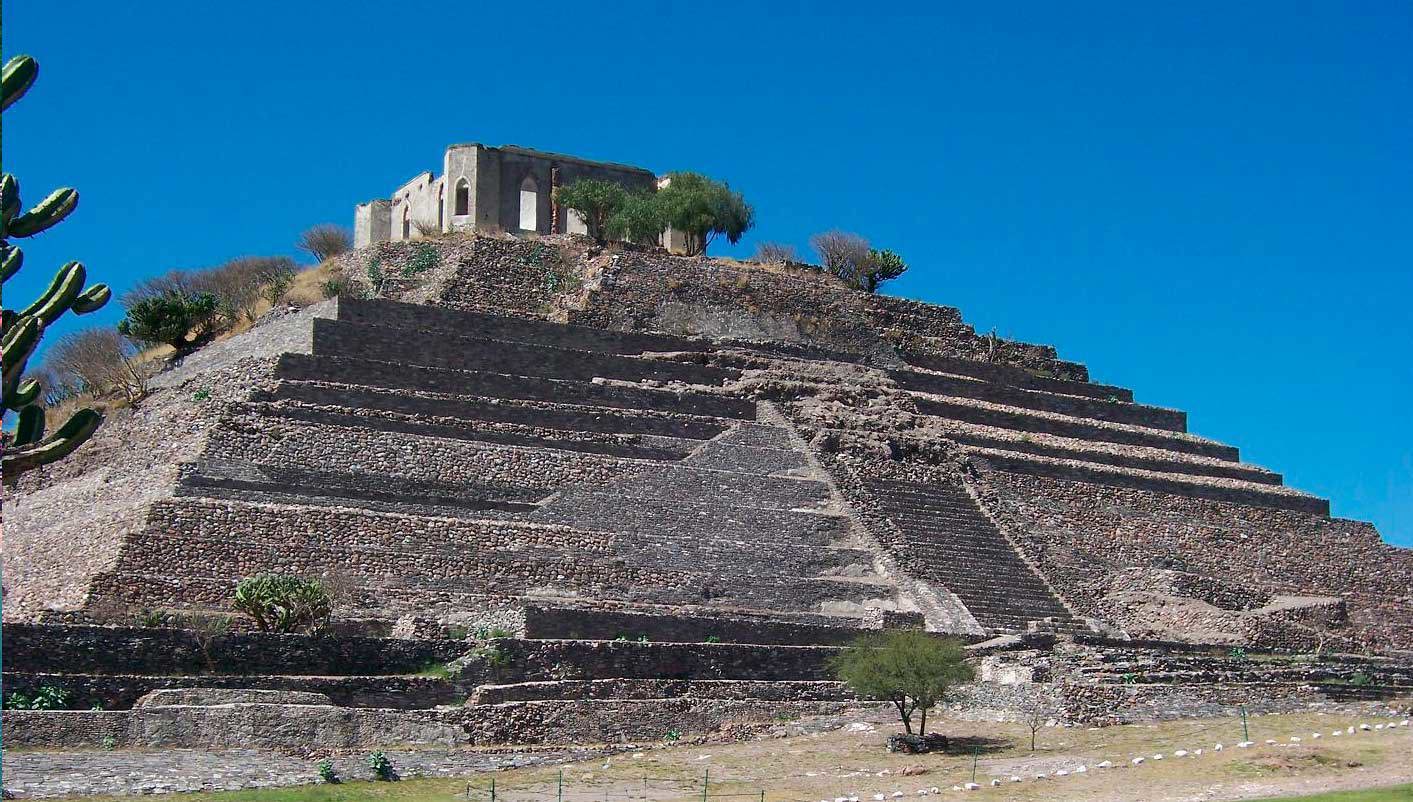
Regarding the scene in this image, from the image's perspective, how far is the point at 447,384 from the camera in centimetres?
3597

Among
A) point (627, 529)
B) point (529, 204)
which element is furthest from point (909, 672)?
point (529, 204)

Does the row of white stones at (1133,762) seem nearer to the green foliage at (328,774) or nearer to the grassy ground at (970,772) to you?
the grassy ground at (970,772)

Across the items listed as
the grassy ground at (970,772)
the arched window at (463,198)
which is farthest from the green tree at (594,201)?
the grassy ground at (970,772)

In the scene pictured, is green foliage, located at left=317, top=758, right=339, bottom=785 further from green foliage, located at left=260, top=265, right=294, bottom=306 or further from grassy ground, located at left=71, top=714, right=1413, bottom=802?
green foliage, located at left=260, top=265, right=294, bottom=306

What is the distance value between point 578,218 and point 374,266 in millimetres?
6955

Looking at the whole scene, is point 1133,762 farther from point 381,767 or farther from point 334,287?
point 334,287

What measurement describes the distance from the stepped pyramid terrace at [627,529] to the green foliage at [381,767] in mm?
1044

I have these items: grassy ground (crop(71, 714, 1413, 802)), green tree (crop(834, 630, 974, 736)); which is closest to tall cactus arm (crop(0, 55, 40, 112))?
grassy ground (crop(71, 714, 1413, 802))

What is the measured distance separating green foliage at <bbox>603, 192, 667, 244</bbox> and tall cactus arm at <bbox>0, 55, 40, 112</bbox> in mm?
36552

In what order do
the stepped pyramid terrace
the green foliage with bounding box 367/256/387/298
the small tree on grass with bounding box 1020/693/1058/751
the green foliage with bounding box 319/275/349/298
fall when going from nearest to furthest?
the stepped pyramid terrace
the small tree on grass with bounding box 1020/693/1058/751
the green foliage with bounding box 319/275/349/298
the green foliage with bounding box 367/256/387/298

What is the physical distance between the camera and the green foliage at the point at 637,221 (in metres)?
48.2

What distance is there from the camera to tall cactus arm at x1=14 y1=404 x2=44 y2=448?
12055 millimetres

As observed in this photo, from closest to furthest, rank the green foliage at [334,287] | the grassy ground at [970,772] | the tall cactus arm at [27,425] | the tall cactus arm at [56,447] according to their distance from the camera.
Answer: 1. the tall cactus arm at [27,425]
2. the tall cactus arm at [56,447]
3. the grassy ground at [970,772]
4. the green foliage at [334,287]

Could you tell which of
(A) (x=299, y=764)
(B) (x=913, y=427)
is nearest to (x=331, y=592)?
(A) (x=299, y=764)
